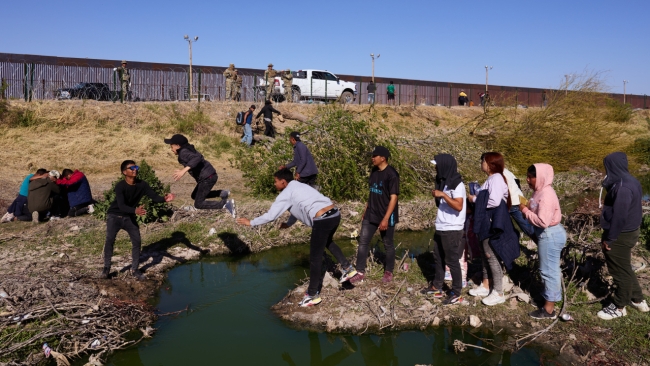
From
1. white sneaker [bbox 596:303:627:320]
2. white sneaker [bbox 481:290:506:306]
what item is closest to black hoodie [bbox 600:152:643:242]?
white sneaker [bbox 596:303:627:320]

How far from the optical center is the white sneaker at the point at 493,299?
690 centimetres

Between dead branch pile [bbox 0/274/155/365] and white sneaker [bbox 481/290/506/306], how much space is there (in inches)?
157

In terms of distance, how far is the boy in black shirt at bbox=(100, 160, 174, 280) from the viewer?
7473 mm

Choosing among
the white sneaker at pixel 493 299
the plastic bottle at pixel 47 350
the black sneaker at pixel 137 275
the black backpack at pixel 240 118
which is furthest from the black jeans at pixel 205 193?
the black backpack at pixel 240 118

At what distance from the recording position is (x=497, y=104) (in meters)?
20.3

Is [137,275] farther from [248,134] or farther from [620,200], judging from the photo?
[248,134]

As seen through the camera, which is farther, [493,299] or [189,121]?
[189,121]

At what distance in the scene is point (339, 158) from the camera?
43.0ft

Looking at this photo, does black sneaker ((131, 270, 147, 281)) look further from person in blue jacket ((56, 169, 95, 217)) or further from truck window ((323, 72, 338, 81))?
truck window ((323, 72, 338, 81))

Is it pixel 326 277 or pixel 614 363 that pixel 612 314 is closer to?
pixel 614 363

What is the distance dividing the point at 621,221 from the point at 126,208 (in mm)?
5842

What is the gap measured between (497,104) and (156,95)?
46.9ft

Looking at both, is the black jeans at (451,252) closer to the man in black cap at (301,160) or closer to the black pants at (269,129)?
the man in black cap at (301,160)

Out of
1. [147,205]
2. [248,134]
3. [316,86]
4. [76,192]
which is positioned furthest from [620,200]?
[316,86]
